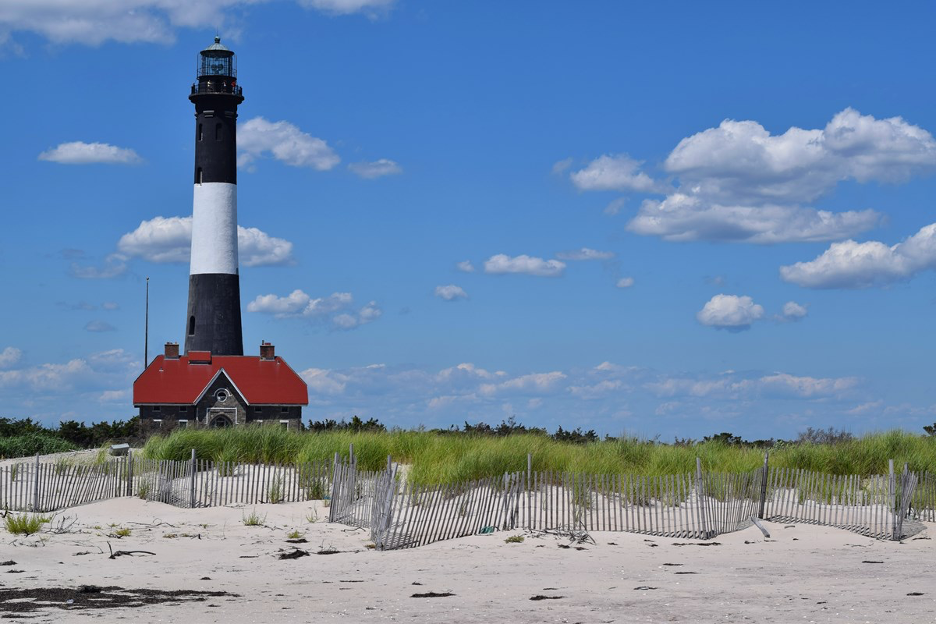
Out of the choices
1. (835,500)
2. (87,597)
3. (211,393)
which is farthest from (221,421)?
(87,597)

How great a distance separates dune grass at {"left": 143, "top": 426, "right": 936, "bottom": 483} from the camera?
21.5m

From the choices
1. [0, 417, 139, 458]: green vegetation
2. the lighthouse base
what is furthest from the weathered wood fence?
the lighthouse base

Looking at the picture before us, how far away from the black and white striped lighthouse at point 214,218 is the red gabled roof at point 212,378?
116 cm

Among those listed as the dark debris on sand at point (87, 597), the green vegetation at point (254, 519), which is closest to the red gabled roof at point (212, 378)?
the green vegetation at point (254, 519)

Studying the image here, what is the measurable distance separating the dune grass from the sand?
106 inches

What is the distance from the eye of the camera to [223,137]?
4541cm

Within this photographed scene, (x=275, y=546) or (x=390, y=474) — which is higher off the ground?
(x=390, y=474)

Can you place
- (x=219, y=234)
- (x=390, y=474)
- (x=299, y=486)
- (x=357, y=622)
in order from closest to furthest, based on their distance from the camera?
(x=357, y=622) < (x=390, y=474) < (x=299, y=486) < (x=219, y=234)

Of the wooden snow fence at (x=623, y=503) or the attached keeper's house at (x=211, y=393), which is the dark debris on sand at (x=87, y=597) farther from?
the attached keeper's house at (x=211, y=393)

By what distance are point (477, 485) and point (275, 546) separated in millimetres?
3368

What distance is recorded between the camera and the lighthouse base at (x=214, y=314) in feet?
149

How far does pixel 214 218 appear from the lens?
45094 millimetres

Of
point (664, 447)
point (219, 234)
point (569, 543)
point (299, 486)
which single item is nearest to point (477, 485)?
point (569, 543)

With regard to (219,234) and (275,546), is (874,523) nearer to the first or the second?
(275,546)
